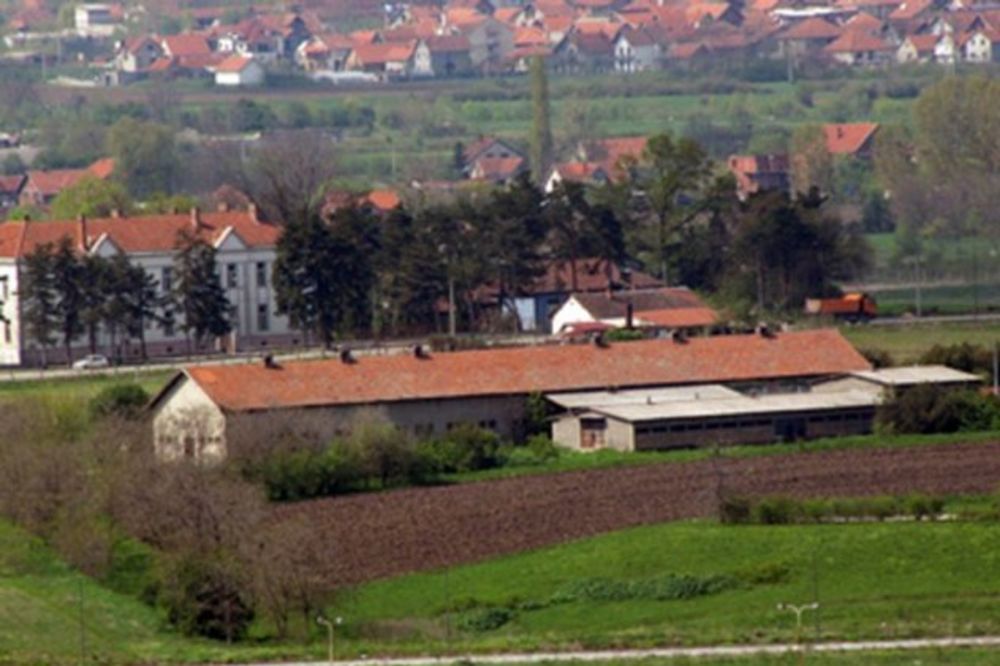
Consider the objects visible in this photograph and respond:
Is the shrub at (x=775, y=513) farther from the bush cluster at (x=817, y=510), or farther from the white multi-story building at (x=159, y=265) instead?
the white multi-story building at (x=159, y=265)

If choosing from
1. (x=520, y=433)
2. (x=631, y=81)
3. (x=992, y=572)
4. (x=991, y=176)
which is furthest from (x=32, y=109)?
(x=992, y=572)

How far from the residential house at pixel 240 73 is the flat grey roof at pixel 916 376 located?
8179 centimetres

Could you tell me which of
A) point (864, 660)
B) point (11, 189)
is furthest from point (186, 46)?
point (864, 660)

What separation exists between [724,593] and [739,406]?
609 inches

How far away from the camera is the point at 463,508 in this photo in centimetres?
5353

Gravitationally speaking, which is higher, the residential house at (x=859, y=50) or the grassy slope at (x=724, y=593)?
the residential house at (x=859, y=50)

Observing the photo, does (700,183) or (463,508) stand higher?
(700,183)

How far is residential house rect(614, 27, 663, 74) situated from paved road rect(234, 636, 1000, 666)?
365 feet

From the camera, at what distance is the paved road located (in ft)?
130

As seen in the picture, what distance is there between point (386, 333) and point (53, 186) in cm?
3489

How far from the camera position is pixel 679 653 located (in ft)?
131

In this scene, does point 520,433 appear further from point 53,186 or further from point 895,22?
point 895,22

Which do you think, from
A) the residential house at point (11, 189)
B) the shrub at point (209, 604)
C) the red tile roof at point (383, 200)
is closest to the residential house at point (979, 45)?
the residential house at point (11, 189)

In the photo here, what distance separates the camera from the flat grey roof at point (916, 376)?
202ft
